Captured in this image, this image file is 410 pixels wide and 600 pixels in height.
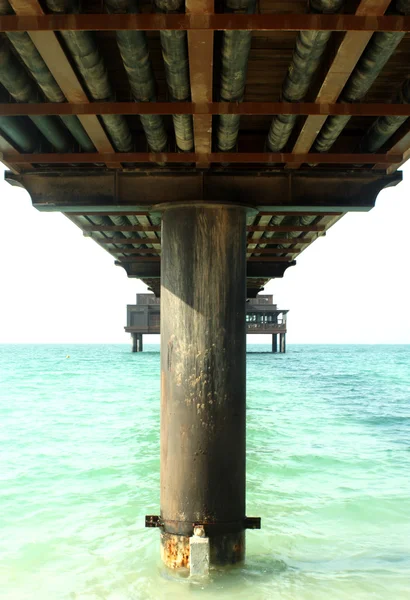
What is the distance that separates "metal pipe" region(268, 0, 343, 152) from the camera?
402cm

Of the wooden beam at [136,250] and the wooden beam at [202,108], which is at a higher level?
the wooden beam at [136,250]

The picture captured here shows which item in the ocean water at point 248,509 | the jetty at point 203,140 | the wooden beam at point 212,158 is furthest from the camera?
the ocean water at point 248,509

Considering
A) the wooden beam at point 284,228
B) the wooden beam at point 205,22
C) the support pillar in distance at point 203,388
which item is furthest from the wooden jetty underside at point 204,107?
the wooden beam at point 284,228

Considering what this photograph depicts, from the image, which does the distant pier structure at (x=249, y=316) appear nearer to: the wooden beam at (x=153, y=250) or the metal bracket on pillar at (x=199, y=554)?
the wooden beam at (x=153, y=250)

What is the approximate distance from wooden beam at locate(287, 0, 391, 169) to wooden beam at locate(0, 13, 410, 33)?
1.9 inches

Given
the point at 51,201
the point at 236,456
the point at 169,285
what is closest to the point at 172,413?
the point at 236,456

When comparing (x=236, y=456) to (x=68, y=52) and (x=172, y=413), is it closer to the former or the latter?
(x=172, y=413)

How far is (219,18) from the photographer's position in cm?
395

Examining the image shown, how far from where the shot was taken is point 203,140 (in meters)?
6.01

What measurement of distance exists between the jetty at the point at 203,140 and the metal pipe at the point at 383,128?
17mm

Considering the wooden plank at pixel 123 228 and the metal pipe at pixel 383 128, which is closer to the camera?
the metal pipe at pixel 383 128

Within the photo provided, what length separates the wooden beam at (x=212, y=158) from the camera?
6.47 m

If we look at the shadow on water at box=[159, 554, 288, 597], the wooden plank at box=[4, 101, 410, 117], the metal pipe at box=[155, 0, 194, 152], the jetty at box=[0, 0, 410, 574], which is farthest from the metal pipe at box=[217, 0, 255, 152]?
the shadow on water at box=[159, 554, 288, 597]

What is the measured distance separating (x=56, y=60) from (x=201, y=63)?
92cm
